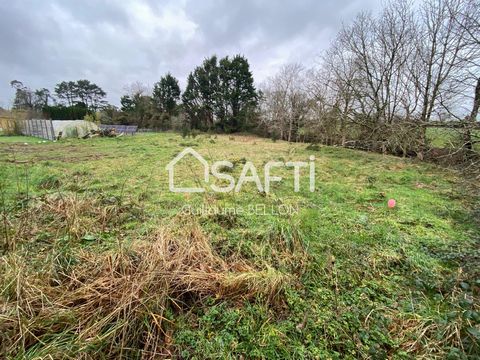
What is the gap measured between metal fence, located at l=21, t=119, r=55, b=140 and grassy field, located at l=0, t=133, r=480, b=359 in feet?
52.3

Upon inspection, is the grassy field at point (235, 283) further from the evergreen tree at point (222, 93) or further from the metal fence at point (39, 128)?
the evergreen tree at point (222, 93)

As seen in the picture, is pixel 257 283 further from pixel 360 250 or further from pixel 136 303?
pixel 360 250

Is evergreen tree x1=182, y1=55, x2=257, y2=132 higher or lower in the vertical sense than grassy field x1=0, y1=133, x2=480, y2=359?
A: higher

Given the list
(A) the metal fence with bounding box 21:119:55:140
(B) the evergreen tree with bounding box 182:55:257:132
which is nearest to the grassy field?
(A) the metal fence with bounding box 21:119:55:140

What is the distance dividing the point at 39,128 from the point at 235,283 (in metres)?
21.8

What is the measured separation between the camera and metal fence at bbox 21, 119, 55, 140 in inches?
620

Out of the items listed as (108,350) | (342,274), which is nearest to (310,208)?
(342,274)

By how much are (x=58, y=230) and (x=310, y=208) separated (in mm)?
3501

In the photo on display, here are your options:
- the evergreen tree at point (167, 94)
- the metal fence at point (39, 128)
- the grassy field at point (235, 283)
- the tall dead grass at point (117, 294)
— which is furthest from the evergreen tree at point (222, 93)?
the tall dead grass at point (117, 294)

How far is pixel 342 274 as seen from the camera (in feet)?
7.29

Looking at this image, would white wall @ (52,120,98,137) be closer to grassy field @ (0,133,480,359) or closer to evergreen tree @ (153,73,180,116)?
grassy field @ (0,133,480,359)

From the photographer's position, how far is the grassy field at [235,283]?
1.48 meters

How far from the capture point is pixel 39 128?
16953 mm

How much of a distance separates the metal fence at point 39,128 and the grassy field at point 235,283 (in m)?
Answer: 15.9
